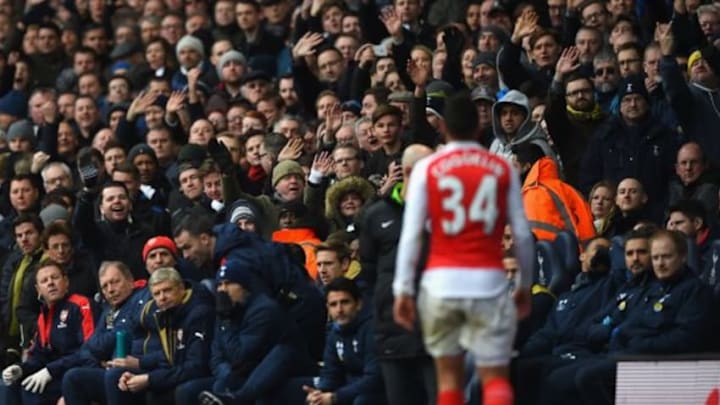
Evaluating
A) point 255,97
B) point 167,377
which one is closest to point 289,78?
point 255,97

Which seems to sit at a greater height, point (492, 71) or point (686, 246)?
point (492, 71)

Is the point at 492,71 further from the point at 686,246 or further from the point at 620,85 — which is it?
the point at 686,246

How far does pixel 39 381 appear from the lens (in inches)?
653

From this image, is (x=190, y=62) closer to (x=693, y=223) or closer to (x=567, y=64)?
(x=567, y=64)

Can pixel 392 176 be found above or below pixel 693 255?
above

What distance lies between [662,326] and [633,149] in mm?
3322

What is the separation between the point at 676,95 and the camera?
54.5 ft

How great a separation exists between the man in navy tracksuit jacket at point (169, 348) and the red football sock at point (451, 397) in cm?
445

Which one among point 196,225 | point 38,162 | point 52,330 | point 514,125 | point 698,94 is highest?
point 698,94

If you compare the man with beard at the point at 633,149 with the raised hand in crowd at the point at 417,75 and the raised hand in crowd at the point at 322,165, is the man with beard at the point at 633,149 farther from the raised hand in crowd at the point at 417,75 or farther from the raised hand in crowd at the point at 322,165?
the raised hand in crowd at the point at 322,165

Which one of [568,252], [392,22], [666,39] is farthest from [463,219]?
[392,22]

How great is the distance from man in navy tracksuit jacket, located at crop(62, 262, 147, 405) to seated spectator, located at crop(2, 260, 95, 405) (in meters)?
0.31

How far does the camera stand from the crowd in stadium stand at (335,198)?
46.5 ft

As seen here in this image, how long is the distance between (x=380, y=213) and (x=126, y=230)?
5.63 metres
